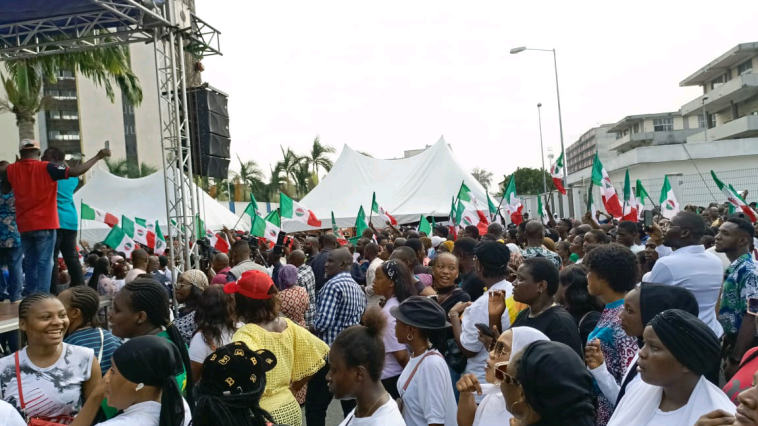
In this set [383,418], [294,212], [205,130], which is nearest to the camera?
[383,418]

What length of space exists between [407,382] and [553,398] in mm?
Result: 1363

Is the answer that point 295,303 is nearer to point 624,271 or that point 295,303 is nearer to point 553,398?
point 624,271

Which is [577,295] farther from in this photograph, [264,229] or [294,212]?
[294,212]

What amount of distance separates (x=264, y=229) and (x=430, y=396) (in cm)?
1051

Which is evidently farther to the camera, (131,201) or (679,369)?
(131,201)

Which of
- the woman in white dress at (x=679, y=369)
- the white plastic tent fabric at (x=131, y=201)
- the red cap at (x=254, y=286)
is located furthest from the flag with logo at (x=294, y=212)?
the woman in white dress at (x=679, y=369)

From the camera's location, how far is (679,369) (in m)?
2.51

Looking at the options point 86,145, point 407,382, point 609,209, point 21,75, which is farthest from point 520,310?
point 86,145

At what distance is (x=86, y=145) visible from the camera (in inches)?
2093

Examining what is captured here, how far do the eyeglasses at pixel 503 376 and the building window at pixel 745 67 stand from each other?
49980 millimetres

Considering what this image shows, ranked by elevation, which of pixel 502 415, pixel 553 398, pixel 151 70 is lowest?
pixel 502 415

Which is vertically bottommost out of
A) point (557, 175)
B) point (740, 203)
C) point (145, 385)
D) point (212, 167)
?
point (145, 385)

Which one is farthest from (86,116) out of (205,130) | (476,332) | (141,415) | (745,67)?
(141,415)

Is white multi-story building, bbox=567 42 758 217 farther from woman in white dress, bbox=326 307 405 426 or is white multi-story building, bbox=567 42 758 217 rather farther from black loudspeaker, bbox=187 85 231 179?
woman in white dress, bbox=326 307 405 426
